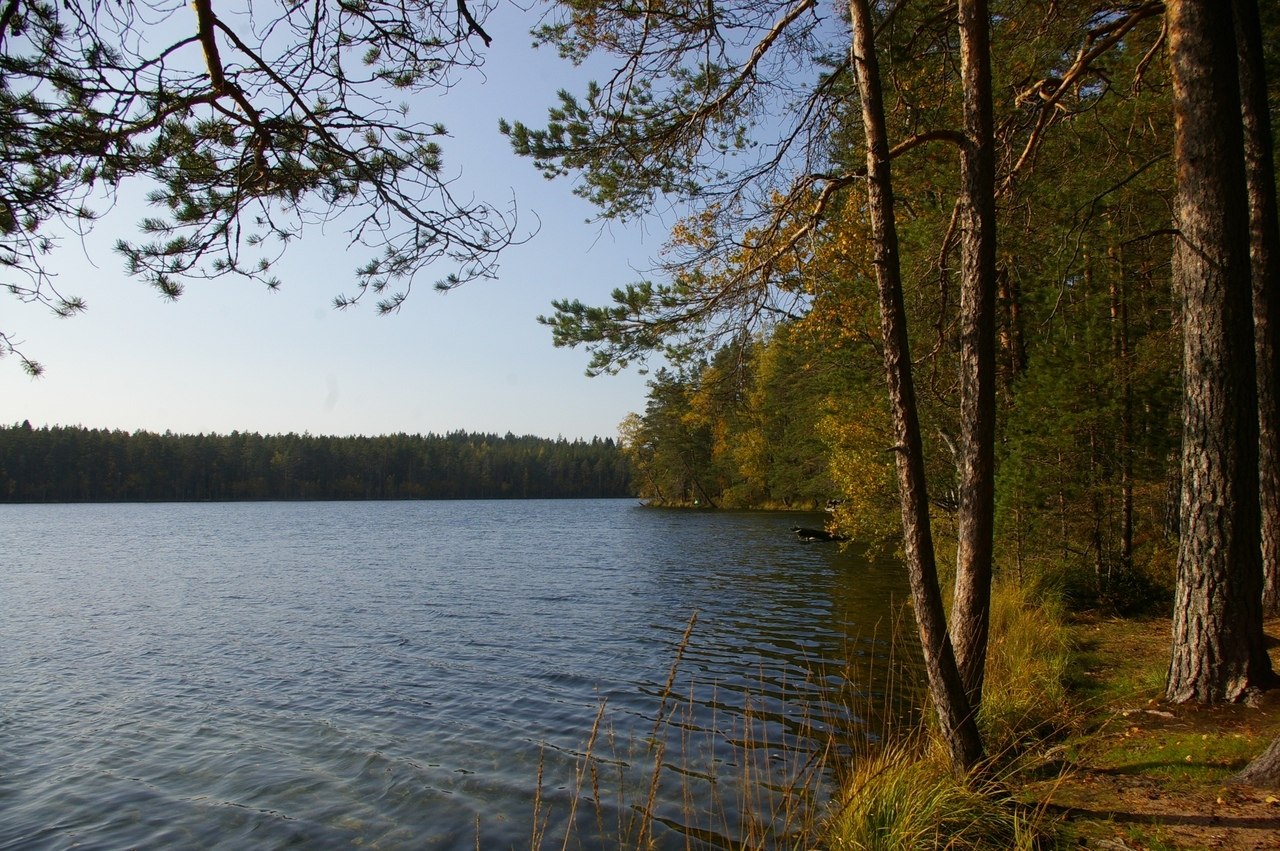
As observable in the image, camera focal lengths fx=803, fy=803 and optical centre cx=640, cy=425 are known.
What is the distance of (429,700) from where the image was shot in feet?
31.5

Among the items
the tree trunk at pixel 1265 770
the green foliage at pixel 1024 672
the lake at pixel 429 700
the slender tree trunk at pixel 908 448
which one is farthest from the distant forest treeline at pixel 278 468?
the tree trunk at pixel 1265 770

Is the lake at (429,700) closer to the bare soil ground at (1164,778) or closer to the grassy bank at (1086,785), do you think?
the grassy bank at (1086,785)

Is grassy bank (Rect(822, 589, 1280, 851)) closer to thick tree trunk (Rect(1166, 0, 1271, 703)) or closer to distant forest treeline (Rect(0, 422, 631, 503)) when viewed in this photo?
thick tree trunk (Rect(1166, 0, 1271, 703))

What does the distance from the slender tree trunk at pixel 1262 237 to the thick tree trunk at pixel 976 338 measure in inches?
106

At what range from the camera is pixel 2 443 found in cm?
7900

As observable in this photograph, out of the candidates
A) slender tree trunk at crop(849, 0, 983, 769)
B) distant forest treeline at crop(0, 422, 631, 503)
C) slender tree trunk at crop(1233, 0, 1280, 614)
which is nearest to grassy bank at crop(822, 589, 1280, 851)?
slender tree trunk at crop(849, 0, 983, 769)

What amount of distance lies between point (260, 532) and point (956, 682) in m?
41.9

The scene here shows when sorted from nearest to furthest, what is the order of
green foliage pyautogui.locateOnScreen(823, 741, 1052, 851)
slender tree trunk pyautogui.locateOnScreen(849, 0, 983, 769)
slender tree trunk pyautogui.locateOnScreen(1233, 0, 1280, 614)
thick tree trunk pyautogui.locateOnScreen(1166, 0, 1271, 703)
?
green foliage pyautogui.locateOnScreen(823, 741, 1052, 851)
slender tree trunk pyautogui.locateOnScreen(849, 0, 983, 769)
thick tree trunk pyautogui.locateOnScreen(1166, 0, 1271, 703)
slender tree trunk pyautogui.locateOnScreen(1233, 0, 1280, 614)

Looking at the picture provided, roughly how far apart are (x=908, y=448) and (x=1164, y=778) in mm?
2541

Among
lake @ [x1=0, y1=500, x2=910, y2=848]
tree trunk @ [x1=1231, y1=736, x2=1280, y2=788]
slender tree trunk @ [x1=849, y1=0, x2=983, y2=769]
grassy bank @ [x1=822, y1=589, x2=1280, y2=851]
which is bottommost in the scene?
lake @ [x1=0, y1=500, x2=910, y2=848]

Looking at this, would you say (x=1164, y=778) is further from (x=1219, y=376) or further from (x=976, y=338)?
(x=976, y=338)

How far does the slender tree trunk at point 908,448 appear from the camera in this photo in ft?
16.0

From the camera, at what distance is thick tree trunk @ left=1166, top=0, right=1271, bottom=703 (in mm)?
5551

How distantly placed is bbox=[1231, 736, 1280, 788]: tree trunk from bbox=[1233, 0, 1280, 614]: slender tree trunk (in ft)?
11.0
